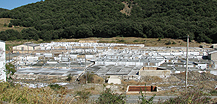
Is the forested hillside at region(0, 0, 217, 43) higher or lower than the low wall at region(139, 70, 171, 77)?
higher

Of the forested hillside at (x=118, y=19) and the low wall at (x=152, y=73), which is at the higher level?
the forested hillside at (x=118, y=19)

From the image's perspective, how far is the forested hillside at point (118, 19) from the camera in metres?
33.2

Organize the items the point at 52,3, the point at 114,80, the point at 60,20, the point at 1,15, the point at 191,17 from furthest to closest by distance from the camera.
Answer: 1. the point at 52,3
2. the point at 1,15
3. the point at 60,20
4. the point at 191,17
5. the point at 114,80

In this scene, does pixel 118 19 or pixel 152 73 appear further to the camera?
pixel 118 19

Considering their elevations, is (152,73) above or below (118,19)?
below

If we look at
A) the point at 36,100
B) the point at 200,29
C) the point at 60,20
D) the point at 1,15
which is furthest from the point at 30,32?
the point at 36,100

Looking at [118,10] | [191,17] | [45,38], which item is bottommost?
[45,38]

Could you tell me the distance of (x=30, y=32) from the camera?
118 ft

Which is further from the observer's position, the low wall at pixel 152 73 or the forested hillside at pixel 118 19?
the forested hillside at pixel 118 19

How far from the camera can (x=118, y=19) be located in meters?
44.5

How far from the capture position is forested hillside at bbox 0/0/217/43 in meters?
33.2

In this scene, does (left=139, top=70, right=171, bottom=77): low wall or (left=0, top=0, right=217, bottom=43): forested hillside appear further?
(left=0, top=0, right=217, bottom=43): forested hillside

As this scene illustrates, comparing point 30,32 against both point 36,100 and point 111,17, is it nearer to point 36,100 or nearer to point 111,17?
point 111,17

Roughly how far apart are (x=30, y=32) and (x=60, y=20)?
911cm
